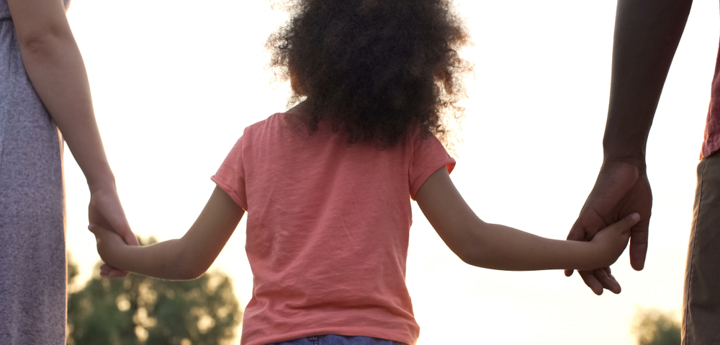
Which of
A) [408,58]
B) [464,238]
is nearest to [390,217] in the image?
[464,238]

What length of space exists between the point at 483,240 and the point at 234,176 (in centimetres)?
73

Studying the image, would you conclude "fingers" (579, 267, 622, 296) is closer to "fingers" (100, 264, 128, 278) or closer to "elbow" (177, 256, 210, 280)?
"elbow" (177, 256, 210, 280)

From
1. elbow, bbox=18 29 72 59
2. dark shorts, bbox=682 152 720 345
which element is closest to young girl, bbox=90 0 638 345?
dark shorts, bbox=682 152 720 345

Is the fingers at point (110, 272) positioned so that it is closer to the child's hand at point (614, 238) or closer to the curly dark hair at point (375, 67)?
the curly dark hair at point (375, 67)

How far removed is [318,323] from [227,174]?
547mm

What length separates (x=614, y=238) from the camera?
2156 millimetres

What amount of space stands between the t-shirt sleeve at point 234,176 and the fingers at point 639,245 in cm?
131

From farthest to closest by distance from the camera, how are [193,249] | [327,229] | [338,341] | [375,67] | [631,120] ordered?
[631,120]
[193,249]
[375,67]
[327,229]
[338,341]

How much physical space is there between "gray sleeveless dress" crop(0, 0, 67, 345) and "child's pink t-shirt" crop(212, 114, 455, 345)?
0.46 metres

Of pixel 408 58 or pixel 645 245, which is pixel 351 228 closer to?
pixel 408 58

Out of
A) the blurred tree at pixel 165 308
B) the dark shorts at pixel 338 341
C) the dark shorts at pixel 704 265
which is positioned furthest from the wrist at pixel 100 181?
the blurred tree at pixel 165 308

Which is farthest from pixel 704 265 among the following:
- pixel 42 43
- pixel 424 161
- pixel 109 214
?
pixel 42 43

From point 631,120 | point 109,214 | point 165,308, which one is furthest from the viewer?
point 165,308

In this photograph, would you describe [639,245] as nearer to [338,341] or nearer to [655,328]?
[338,341]
